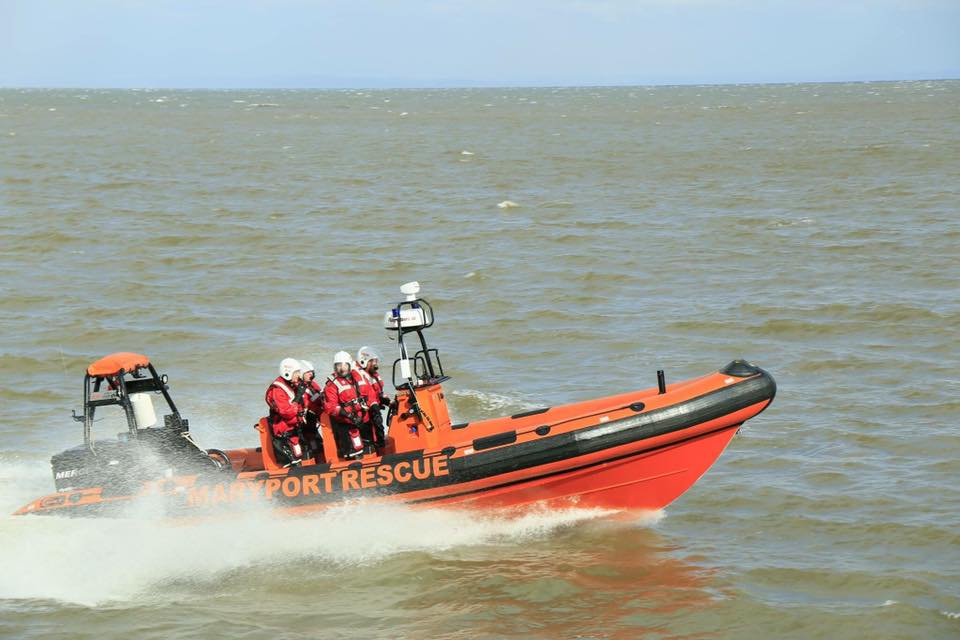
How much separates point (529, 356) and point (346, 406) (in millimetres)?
6218

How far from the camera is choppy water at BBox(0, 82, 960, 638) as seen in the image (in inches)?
334

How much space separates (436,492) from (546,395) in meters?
4.33

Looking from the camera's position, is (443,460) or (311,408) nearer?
(443,460)

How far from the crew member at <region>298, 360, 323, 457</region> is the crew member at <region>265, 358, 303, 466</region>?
6 cm

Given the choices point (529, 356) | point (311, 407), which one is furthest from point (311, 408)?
point (529, 356)

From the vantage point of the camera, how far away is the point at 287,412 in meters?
9.25

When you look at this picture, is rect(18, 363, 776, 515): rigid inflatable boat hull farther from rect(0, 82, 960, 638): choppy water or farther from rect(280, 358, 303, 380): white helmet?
rect(280, 358, 303, 380): white helmet

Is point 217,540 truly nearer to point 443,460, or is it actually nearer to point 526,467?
point 443,460

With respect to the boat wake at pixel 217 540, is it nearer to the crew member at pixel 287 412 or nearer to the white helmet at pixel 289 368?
the crew member at pixel 287 412

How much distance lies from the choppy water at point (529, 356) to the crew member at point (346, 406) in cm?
56

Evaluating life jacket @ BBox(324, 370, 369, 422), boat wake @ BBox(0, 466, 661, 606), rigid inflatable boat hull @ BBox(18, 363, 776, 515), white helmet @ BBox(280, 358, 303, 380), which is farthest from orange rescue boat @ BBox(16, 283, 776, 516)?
white helmet @ BBox(280, 358, 303, 380)

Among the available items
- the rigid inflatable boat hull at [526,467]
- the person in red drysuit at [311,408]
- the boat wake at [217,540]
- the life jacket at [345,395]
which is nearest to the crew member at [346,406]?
the life jacket at [345,395]

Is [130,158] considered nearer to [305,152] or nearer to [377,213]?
[305,152]

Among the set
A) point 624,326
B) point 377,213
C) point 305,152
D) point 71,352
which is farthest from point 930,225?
point 305,152
